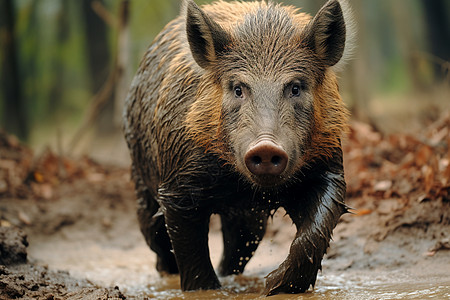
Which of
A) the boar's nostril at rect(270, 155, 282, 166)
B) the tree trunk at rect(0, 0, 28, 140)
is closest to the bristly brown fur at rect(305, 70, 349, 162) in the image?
the boar's nostril at rect(270, 155, 282, 166)

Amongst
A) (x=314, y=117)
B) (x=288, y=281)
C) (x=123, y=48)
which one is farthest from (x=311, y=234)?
(x=123, y=48)

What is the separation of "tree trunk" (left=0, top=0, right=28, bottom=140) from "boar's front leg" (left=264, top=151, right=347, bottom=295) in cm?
1118

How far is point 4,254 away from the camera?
5344 mm

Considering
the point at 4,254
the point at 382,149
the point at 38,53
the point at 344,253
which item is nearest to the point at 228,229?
the point at 344,253

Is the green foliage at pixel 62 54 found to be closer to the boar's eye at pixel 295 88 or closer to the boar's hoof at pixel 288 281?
the boar's eye at pixel 295 88

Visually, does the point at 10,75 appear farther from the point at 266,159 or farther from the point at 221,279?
the point at 266,159

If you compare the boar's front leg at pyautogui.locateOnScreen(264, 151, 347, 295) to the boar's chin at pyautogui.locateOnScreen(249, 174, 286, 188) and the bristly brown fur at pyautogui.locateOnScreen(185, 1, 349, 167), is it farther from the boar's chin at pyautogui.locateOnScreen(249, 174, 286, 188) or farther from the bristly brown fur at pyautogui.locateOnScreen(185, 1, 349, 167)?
the boar's chin at pyautogui.locateOnScreen(249, 174, 286, 188)

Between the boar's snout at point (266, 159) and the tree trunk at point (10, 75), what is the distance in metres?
11.6

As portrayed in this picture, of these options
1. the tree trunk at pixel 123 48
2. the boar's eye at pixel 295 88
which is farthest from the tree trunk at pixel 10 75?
the boar's eye at pixel 295 88

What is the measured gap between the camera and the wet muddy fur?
14.8ft

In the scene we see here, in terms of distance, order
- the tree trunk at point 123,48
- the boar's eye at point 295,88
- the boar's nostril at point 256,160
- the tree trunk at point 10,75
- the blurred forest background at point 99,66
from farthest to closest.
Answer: the tree trunk at point 10,75, the blurred forest background at point 99,66, the tree trunk at point 123,48, the boar's eye at point 295,88, the boar's nostril at point 256,160

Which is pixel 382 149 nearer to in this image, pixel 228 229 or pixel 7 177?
pixel 228 229

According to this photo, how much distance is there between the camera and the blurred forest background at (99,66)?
11.9 m

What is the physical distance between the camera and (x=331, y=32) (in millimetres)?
4848
